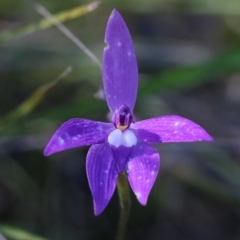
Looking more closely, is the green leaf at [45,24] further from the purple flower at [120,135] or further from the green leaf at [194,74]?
the purple flower at [120,135]

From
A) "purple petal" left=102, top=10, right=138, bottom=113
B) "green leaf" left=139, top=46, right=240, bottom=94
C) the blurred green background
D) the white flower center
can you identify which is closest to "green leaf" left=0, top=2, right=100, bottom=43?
the blurred green background

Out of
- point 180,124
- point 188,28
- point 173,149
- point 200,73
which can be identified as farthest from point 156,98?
point 180,124

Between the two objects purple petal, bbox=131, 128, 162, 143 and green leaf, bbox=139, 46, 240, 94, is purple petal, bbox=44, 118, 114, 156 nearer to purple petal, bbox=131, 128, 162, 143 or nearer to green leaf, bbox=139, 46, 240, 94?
purple petal, bbox=131, 128, 162, 143

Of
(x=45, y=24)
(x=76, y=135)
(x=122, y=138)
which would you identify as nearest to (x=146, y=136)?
(x=122, y=138)

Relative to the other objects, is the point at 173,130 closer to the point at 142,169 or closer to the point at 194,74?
the point at 142,169

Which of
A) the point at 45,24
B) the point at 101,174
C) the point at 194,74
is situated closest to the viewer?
the point at 101,174

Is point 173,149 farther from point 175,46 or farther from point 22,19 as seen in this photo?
point 22,19
